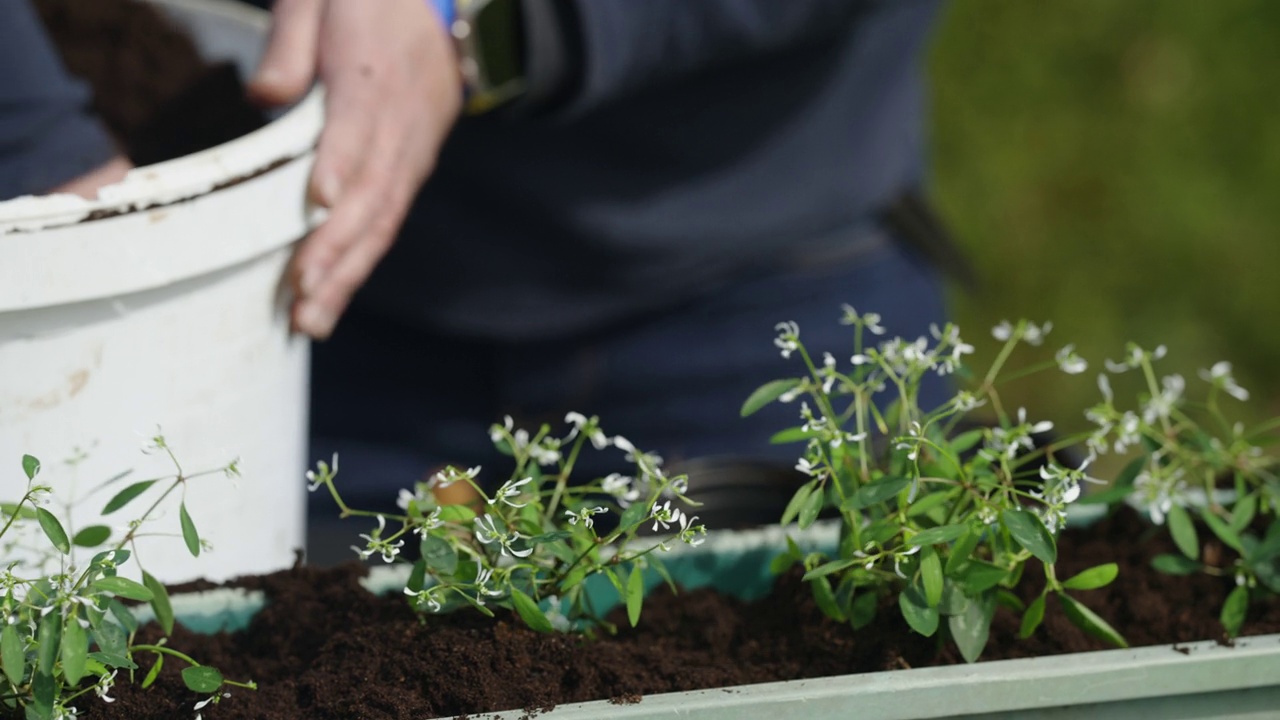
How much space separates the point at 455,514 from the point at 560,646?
0.10m

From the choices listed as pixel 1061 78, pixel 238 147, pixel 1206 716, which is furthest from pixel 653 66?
pixel 1061 78

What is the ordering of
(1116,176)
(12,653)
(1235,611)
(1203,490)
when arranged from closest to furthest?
1. (12,653)
2. (1235,611)
3. (1203,490)
4. (1116,176)

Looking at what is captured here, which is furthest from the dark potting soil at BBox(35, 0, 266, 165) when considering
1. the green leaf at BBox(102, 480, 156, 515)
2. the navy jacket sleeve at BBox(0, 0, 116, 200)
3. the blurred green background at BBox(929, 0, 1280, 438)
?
the blurred green background at BBox(929, 0, 1280, 438)

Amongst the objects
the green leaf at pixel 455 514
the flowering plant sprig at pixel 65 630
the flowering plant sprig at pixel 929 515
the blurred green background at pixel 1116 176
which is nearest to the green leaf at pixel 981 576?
the flowering plant sprig at pixel 929 515

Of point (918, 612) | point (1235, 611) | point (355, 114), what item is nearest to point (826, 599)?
point (918, 612)

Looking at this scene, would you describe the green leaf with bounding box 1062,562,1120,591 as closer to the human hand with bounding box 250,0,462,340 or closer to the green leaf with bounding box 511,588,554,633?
the green leaf with bounding box 511,588,554,633

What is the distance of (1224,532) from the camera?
959 millimetres

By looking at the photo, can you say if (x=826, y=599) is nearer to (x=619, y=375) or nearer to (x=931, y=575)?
(x=931, y=575)

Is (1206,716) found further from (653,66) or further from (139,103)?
(139,103)

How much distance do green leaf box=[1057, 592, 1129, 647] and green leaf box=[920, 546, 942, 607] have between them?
10cm

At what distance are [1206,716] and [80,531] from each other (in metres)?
0.70

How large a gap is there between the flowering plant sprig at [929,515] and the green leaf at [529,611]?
160mm

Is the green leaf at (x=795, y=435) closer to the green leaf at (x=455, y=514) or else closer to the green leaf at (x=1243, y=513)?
the green leaf at (x=455, y=514)

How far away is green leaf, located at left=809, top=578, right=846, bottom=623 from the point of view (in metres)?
0.89
